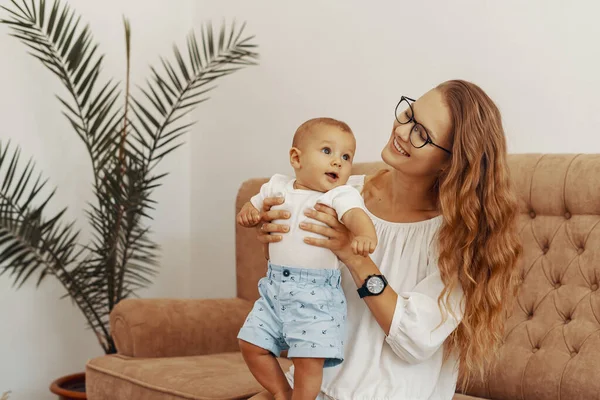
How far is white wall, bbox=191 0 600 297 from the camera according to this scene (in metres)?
3.06

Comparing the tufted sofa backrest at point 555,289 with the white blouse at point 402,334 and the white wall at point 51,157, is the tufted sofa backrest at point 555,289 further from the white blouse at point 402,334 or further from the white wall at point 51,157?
the white wall at point 51,157

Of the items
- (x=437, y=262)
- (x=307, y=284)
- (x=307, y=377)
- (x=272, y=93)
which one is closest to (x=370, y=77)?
(x=272, y=93)

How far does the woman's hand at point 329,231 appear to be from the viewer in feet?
6.45

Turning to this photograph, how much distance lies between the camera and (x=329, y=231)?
1.97 meters

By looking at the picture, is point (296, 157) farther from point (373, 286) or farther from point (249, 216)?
point (373, 286)

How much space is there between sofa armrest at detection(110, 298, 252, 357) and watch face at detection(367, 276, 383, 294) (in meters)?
1.41

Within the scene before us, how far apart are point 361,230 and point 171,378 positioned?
1.16 meters

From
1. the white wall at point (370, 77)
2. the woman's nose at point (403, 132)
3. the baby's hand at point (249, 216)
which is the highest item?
the white wall at point (370, 77)

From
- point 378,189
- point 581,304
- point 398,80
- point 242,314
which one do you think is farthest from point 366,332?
point 398,80

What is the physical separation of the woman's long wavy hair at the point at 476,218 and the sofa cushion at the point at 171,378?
0.88 m

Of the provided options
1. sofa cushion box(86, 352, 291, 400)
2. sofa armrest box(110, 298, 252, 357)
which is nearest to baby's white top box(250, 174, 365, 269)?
sofa cushion box(86, 352, 291, 400)

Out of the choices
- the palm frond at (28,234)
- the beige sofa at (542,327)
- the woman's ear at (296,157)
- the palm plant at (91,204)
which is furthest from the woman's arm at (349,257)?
the palm frond at (28,234)

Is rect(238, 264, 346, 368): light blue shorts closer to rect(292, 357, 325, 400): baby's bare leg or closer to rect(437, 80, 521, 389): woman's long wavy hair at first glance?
rect(292, 357, 325, 400): baby's bare leg

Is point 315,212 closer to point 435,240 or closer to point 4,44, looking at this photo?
point 435,240
